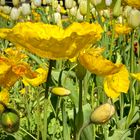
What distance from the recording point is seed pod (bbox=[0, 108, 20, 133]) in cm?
83

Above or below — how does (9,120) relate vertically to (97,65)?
below

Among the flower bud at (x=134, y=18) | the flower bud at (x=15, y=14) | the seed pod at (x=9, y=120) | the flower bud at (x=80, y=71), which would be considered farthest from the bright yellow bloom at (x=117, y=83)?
the flower bud at (x=15, y=14)

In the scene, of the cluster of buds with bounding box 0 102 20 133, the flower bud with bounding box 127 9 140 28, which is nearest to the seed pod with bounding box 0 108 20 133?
the cluster of buds with bounding box 0 102 20 133

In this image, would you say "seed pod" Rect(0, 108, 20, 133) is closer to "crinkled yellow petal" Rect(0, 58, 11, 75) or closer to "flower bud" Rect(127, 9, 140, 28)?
"crinkled yellow petal" Rect(0, 58, 11, 75)

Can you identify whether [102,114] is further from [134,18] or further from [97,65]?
[134,18]

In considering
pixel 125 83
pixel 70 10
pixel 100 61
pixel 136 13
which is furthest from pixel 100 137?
pixel 70 10

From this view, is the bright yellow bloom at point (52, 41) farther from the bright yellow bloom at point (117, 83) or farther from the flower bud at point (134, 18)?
the flower bud at point (134, 18)

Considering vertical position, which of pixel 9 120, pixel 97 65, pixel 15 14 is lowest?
pixel 15 14

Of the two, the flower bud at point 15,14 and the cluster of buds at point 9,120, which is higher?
the cluster of buds at point 9,120

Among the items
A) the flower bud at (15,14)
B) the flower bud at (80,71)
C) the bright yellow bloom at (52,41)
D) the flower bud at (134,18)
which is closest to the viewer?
the bright yellow bloom at (52,41)

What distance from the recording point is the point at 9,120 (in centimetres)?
83

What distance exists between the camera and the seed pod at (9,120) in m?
0.83

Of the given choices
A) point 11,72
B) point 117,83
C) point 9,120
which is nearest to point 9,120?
point 9,120

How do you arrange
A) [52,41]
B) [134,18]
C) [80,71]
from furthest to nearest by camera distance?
[134,18], [80,71], [52,41]
